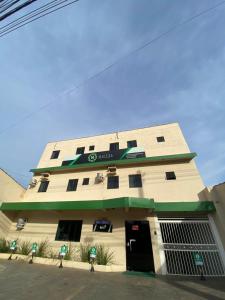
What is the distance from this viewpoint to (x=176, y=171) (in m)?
12.3

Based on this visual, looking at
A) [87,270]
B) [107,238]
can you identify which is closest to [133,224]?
[107,238]

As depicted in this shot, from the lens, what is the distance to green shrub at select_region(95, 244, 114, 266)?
9.31m

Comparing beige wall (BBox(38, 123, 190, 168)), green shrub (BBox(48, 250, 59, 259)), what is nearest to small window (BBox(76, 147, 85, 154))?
beige wall (BBox(38, 123, 190, 168))

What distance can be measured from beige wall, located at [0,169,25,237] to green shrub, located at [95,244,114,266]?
7271mm

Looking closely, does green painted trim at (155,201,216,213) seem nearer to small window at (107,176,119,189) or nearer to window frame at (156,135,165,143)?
small window at (107,176,119,189)

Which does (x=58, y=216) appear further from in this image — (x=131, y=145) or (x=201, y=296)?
(x=201, y=296)

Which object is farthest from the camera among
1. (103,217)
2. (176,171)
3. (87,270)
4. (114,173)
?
(114,173)

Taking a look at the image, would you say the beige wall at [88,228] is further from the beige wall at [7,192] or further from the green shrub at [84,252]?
the beige wall at [7,192]

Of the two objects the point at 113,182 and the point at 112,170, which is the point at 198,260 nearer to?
the point at 113,182

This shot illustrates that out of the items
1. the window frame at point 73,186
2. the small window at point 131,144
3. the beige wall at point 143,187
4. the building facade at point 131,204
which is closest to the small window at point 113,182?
the building facade at point 131,204

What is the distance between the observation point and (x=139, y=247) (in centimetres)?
1030

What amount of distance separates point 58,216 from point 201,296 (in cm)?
966

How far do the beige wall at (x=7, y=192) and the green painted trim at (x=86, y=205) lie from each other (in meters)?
0.76

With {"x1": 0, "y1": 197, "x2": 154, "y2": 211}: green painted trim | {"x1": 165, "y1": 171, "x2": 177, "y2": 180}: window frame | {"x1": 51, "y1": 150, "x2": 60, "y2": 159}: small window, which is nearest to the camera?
{"x1": 0, "y1": 197, "x2": 154, "y2": 211}: green painted trim
